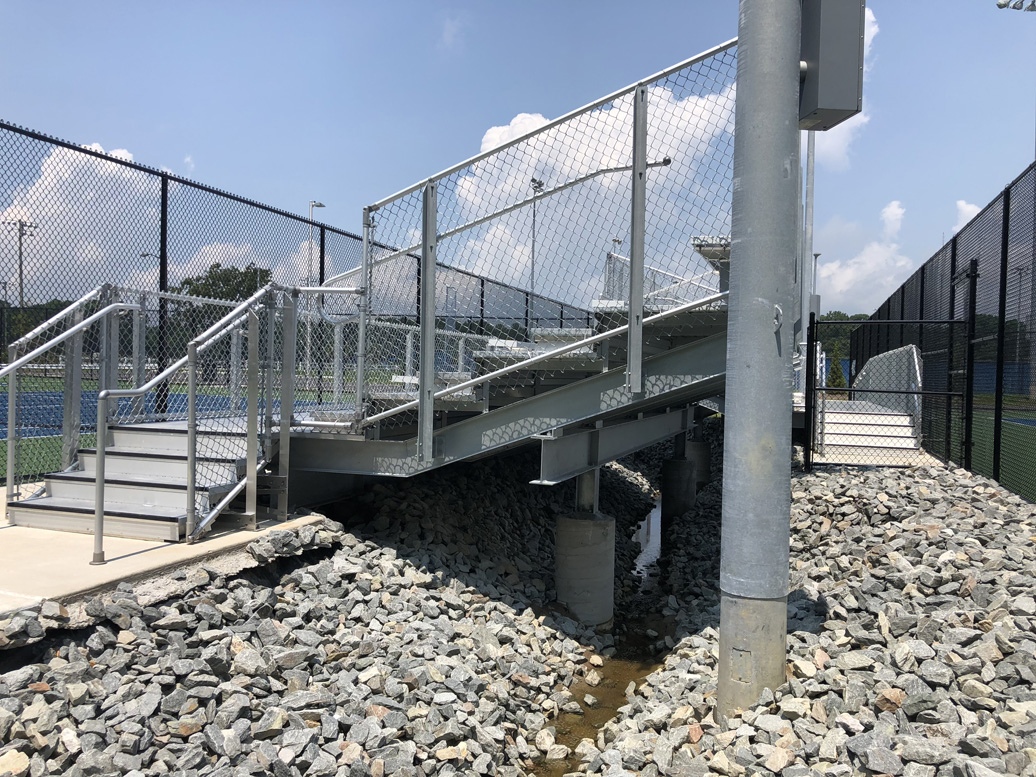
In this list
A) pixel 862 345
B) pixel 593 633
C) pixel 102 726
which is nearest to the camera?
pixel 102 726

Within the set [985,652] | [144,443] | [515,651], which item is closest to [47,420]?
[144,443]

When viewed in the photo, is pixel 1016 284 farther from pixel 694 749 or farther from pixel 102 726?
pixel 102 726

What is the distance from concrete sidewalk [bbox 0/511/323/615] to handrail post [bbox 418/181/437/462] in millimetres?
1514

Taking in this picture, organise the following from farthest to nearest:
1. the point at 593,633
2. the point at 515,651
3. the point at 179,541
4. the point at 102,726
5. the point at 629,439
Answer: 1. the point at 629,439
2. the point at 593,633
3. the point at 515,651
4. the point at 179,541
5. the point at 102,726

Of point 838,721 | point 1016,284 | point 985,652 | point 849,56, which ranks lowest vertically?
point 838,721

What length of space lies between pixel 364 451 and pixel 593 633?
10.5ft

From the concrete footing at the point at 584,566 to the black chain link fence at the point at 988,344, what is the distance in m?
4.14

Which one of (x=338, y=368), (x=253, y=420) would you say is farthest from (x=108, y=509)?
(x=338, y=368)

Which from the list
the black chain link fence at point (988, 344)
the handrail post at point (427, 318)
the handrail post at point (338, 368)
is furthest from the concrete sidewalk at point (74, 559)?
the black chain link fence at point (988, 344)

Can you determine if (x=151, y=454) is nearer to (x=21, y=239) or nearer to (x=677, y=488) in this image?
(x=21, y=239)

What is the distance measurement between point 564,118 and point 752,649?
13.4 ft

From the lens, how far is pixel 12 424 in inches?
260

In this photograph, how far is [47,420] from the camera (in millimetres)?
7195

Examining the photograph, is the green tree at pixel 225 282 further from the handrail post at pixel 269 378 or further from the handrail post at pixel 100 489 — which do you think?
the handrail post at pixel 100 489
